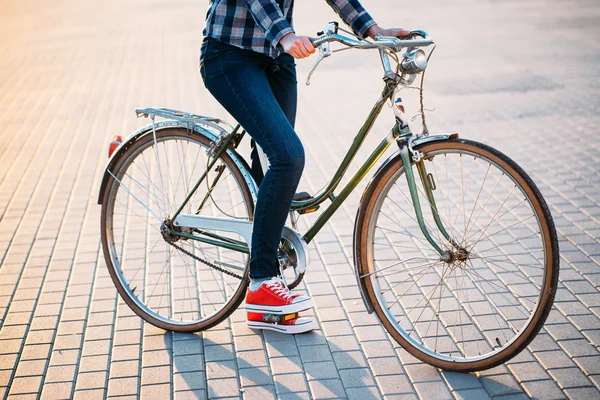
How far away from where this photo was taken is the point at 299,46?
3.02m

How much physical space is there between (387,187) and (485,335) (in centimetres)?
95

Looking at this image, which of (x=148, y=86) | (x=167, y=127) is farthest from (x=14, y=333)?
(x=148, y=86)

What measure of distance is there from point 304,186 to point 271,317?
2.65 metres

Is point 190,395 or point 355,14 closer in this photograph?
point 190,395

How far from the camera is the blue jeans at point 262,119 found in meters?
3.33

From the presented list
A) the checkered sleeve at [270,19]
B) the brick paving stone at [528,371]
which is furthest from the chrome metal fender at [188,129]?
the brick paving stone at [528,371]

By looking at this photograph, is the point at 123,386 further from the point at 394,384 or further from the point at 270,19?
the point at 270,19

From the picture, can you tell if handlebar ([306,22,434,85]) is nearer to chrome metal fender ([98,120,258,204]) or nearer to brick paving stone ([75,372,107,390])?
chrome metal fender ([98,120,258,204])

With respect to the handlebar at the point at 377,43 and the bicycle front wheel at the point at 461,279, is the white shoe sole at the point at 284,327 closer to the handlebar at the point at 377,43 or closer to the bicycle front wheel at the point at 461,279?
the bicycle front wheel at the point at 461,279

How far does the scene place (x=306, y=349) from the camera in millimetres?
3686

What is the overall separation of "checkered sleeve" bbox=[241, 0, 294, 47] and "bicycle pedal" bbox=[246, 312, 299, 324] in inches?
51.7

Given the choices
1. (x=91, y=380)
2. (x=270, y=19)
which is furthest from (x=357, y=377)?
(x=270, y=19)

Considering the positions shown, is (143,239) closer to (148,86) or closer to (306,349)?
(306,349)

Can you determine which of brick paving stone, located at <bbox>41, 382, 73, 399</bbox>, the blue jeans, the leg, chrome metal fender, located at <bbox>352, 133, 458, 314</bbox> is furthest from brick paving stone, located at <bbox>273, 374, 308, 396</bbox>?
the leg
